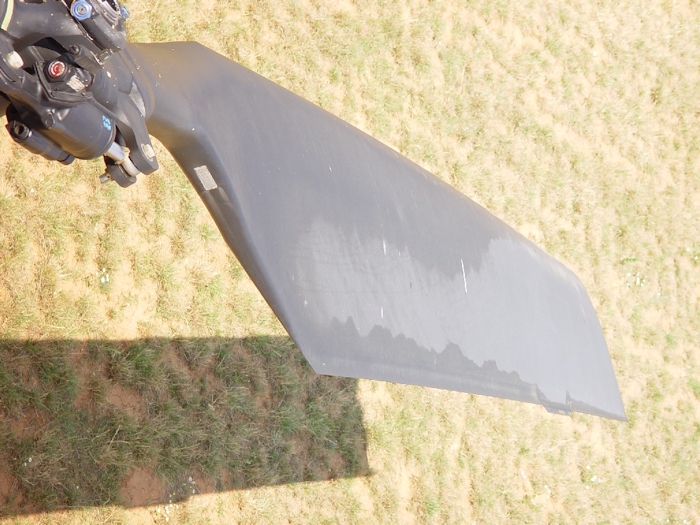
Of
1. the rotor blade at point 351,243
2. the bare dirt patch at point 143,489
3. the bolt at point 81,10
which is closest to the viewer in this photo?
the bolt at point 81,10

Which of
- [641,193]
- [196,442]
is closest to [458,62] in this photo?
[641,193]

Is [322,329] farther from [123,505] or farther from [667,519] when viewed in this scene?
[667,519]

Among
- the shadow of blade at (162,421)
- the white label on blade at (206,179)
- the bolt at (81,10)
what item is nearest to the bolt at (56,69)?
the bolt at (81,10)

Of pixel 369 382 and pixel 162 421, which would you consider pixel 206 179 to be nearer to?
pixel 162 421

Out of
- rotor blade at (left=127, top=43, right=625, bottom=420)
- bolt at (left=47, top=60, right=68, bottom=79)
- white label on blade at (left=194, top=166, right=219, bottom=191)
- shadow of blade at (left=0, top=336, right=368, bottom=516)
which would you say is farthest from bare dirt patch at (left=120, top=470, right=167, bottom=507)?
bolt at (left=47, top=60, right=68, bottom=79)

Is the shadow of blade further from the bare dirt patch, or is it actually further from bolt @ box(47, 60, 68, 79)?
bolt @ box(47, 60, 68, 79)

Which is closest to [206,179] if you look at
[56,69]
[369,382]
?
[56,69]

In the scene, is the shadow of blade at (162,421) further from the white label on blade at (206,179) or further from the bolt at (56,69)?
the bolt at (56,69)
